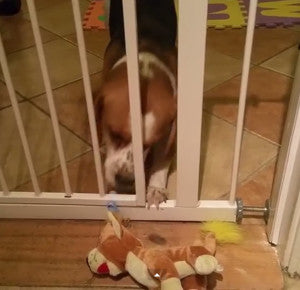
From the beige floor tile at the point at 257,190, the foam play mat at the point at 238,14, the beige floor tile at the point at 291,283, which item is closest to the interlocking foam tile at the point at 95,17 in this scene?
the foam play mat at the point at 238,14

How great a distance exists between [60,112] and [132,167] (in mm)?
571

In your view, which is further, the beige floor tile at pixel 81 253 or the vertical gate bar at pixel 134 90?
the beige floor tile at pixel 81 253

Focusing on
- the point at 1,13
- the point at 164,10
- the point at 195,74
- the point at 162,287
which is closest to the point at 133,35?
the point at 195,74

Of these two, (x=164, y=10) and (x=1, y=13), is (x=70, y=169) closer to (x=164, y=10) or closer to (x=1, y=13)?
(x=164, y=10)

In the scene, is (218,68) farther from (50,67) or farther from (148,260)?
(148,260)

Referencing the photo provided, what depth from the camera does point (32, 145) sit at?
150cm

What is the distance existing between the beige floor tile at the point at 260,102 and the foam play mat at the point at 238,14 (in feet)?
1.49

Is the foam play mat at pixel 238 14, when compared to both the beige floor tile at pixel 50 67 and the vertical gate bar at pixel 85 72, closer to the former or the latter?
the beige floor tile at pixel 50 67

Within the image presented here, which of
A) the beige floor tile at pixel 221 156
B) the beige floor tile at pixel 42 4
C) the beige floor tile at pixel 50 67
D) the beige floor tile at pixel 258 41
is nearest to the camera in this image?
the beige floor tile at pixel 221 156

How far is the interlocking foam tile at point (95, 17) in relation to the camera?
222 cm

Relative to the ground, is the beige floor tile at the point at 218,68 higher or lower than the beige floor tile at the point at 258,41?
lower

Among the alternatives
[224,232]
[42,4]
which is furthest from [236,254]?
[42,4]

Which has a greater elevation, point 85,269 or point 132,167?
point 132,167

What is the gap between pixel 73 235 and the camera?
1192mm
